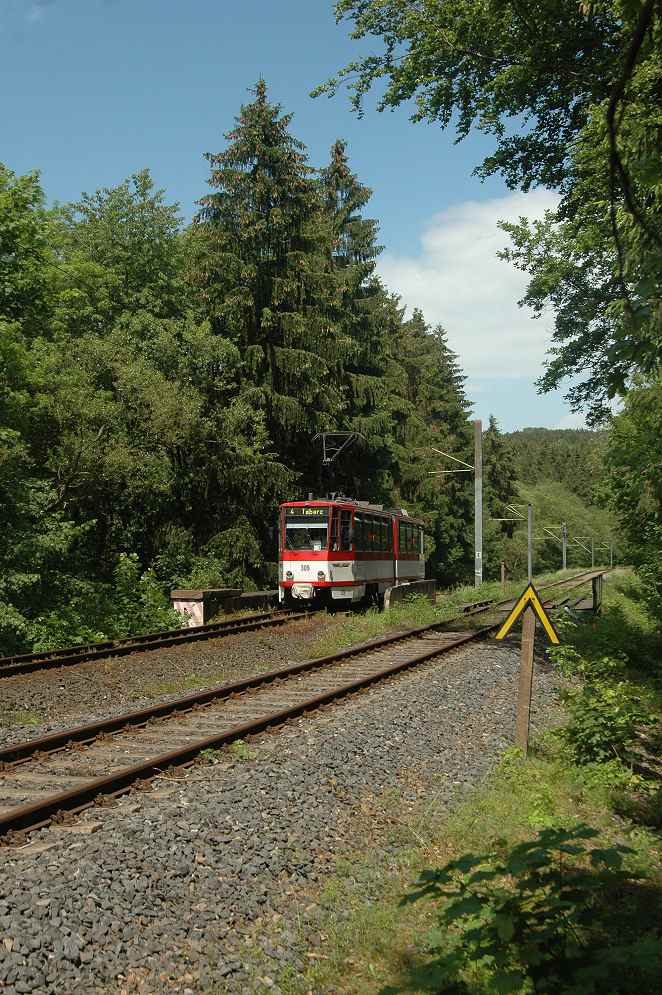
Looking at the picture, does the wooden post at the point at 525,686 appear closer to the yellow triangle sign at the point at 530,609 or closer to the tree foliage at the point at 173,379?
the yellow triangle sign at the point at 530,609

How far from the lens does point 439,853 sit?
6395 mm

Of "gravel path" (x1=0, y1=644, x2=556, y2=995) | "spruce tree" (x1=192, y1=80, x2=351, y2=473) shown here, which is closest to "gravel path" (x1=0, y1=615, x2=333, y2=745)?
"gravel path" (x1=0, y1=644, x2=556, y2=995)

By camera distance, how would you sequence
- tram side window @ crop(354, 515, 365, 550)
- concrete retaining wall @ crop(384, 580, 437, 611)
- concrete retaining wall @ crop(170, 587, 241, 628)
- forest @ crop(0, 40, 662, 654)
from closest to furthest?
1. forest @ crop(0, 40, 662, 654)
2. concrete retaining wall @ crop(170, 587, 241, 628)
3. concrete retaining wall @ crop(384, 580, 437, 611)
4. tram side window @ crop(354, 515, 365, 550)

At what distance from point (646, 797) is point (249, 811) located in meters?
3.97

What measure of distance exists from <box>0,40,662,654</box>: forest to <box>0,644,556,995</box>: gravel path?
16.0 ft

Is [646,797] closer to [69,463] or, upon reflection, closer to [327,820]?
[327,820]

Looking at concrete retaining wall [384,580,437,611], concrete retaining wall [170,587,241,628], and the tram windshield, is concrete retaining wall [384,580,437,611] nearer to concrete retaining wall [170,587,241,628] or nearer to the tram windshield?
the tram windshield

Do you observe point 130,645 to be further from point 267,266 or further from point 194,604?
point 267,266

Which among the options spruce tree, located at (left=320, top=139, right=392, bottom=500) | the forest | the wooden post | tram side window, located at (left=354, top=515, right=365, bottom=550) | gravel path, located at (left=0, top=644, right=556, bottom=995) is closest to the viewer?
gravel path, located at (left=0, top=644, right=556, bottom=995)

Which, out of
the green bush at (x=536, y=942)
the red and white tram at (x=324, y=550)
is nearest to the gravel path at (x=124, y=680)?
the red and white tram at (x=324, y=550)

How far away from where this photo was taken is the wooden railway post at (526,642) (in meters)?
9.28

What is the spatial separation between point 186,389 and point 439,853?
2284 cm

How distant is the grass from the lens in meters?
4.65

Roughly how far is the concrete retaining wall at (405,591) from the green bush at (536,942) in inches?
759
